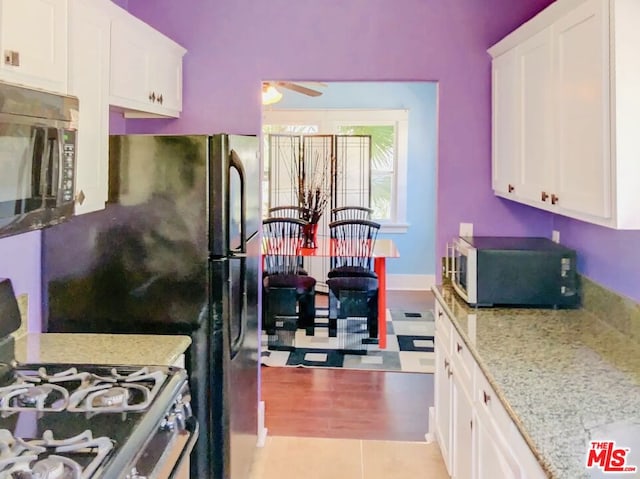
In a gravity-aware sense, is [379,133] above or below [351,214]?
above

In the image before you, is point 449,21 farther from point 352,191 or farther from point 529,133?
point 352,191

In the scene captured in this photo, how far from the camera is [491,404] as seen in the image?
192 centimetres

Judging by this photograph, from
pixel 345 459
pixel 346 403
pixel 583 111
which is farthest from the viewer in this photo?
pixel 346 403

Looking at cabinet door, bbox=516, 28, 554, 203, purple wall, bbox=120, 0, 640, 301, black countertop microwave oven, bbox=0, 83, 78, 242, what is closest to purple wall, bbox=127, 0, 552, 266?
purple wall, bbox=120, 0, 640, 301

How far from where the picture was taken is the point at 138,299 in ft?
7.63

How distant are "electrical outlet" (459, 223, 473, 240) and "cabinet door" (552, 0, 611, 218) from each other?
0.94 metres

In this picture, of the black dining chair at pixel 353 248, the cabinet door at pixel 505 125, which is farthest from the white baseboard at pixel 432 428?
the black dining chair at pixel 353 248

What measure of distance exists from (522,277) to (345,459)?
131cm

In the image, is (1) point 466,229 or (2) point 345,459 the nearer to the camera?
(2) point 345,459

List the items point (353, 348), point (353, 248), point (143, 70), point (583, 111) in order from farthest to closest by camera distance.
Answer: point (353, 248) → point (353, 348) → point (143, 70) → point (583, 111)

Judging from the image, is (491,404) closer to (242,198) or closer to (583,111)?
(583,111)

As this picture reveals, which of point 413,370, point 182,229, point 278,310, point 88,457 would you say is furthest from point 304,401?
point 88,457

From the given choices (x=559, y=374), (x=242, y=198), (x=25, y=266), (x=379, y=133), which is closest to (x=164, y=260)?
(x=242, y=198)
